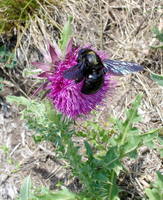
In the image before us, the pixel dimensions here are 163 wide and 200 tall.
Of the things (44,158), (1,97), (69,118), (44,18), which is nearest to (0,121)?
(1,97)

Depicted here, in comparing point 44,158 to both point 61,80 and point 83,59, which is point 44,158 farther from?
point 83,59

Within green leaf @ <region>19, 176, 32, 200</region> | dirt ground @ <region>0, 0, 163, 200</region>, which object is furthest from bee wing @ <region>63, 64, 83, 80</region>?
dirt ground @ <region>0, 0, 163, 200</region>

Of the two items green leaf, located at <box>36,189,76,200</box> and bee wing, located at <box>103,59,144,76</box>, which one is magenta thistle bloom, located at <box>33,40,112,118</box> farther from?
green leaf, located at <box>36,189,76,200</box>

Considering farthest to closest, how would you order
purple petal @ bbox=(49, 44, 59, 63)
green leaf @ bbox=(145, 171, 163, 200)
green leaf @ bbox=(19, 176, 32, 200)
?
green leaf @ bbox=(19, 176, 32, 200)
green leaf @ bbox=(145, 171, 163, 200)
purple petal @ bbox=(49, 44, 59, 63)

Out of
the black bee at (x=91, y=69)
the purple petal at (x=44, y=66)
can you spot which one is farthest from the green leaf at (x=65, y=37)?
the black bee at (x=91, y=69)

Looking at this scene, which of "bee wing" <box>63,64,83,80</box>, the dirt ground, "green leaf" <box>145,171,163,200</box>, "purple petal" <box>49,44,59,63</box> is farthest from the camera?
the dirt ground

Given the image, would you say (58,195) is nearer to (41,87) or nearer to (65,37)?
(41,87)

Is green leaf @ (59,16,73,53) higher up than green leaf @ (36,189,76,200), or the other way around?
green leaf @ (59,16,73,53)

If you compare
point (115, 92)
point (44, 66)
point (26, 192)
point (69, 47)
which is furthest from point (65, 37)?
point (26, 192)

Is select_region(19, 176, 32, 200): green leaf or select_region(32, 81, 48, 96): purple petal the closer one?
select_region(32, 81, 48, 96): purple petal
